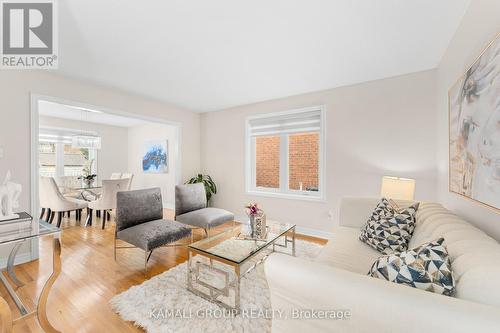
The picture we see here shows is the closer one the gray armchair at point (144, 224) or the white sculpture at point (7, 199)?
the white sculpture at point (7, 199)

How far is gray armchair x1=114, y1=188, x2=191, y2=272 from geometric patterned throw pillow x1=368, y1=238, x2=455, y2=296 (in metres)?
2.11

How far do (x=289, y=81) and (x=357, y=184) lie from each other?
1876mm

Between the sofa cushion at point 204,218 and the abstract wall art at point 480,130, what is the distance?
263 cm

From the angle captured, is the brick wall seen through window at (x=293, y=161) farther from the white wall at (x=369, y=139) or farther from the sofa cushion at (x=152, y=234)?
the sofa cushion at (x=152, y=234)

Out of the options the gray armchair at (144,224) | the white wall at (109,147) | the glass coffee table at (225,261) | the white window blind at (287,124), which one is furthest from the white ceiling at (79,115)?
the glass coffee table at (225,261)

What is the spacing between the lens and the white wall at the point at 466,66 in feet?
4.10

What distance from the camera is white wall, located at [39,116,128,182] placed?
5722 millimetres

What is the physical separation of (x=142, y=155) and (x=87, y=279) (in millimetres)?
4619

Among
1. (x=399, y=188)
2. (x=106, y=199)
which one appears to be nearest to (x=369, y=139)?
(x=399, y=188)

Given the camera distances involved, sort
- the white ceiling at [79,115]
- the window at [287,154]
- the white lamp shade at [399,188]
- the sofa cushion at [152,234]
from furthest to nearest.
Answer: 1. the white ceiling at [79,115]
2. the window at [287,154]
3. the white lamp shade at [399,188]
4. the sofa cushion at [152,234]

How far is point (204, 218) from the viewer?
297 cm

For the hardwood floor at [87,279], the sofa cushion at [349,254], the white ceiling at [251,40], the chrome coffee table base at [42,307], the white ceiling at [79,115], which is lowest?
the hardwood floor at [87,279]

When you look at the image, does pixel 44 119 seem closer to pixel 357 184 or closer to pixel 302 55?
pixel 302 55

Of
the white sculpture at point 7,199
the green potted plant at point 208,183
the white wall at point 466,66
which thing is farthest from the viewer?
the green potted plant at point 208,183
